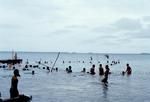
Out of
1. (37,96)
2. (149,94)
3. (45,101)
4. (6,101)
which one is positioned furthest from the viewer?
(149,94)

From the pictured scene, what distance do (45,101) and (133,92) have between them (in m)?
13.1

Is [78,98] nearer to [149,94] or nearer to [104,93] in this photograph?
→ [104,93]

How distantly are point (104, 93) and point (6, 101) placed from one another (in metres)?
16.1

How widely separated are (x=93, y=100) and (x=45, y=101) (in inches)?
193

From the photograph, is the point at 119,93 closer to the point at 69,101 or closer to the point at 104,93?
the point at 104,93

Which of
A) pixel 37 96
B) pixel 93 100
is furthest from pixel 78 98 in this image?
pixel 37 96

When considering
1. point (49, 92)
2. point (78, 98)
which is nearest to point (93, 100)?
point (78, 98)

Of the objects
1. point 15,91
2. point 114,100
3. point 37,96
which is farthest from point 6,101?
Answer: point 114,100

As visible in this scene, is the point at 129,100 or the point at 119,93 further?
the point at 119,93

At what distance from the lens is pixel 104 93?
4375cm

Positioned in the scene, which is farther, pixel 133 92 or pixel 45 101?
pixel 133 92

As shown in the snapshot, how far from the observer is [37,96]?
131 ft

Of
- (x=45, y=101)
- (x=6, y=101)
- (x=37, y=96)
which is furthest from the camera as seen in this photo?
(x=37, y=96)

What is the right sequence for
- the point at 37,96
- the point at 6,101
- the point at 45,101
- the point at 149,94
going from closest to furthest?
the point at 6,101, the point at 45,101, the point at 37,96, the point at 149,94
